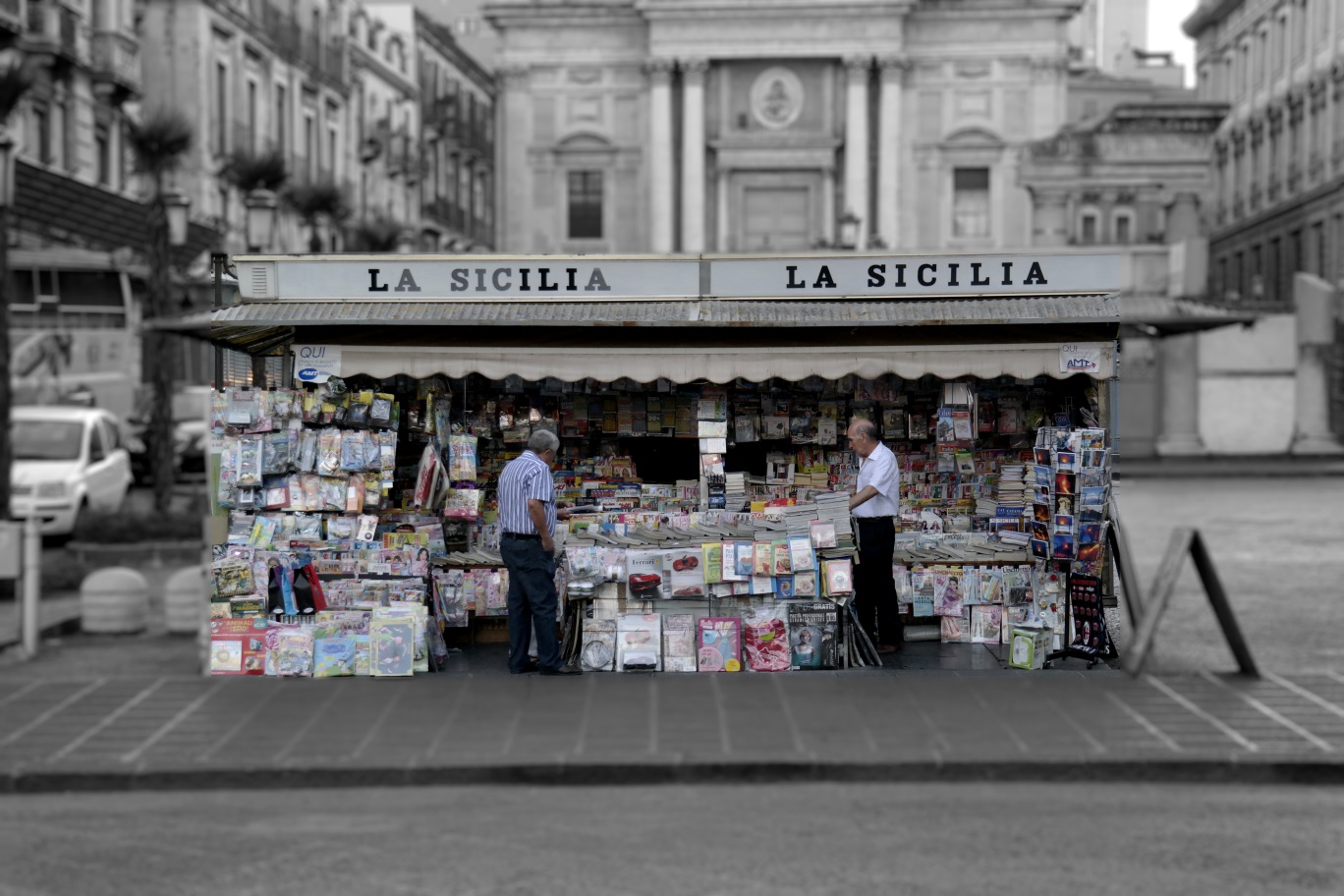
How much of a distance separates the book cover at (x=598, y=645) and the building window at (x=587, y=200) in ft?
162

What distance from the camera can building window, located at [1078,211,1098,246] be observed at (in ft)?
173

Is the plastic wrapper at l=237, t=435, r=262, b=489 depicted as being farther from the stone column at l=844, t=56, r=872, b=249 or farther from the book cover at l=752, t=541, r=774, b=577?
the stone column at l=844, t=56, r=872, b=249

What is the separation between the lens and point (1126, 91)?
73.2 m

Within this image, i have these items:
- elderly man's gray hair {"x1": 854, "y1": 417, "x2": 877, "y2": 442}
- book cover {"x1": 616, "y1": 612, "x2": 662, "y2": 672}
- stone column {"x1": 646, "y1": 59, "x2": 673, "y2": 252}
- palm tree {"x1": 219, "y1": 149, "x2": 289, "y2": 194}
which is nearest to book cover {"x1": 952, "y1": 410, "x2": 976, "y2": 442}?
elderly man's gray hair {"x1": 854, "y1": 417, "x2": 877, "y2": 442}

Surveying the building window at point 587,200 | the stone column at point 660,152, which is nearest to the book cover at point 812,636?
the stone column at point 660,152

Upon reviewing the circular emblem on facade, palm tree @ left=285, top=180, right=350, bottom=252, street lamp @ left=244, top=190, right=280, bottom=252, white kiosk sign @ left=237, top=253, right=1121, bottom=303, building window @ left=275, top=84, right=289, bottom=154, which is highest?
the circular emblem on facade

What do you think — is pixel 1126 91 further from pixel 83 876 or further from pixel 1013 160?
pixel 83 876

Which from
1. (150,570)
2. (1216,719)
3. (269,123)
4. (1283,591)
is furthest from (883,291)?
(269,123)

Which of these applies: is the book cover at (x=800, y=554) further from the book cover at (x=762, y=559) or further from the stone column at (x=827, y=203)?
the stone column at (x=827, y=203)

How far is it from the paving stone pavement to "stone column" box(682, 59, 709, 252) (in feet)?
155

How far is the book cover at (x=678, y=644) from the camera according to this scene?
11.1m

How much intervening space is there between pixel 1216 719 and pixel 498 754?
4120mm

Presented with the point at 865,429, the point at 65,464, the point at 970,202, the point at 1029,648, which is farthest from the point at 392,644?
the point at 970,202

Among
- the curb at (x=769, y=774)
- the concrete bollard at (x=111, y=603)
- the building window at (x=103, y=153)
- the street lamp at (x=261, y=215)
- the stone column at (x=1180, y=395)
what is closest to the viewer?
the curb at (x=769, y=774)
